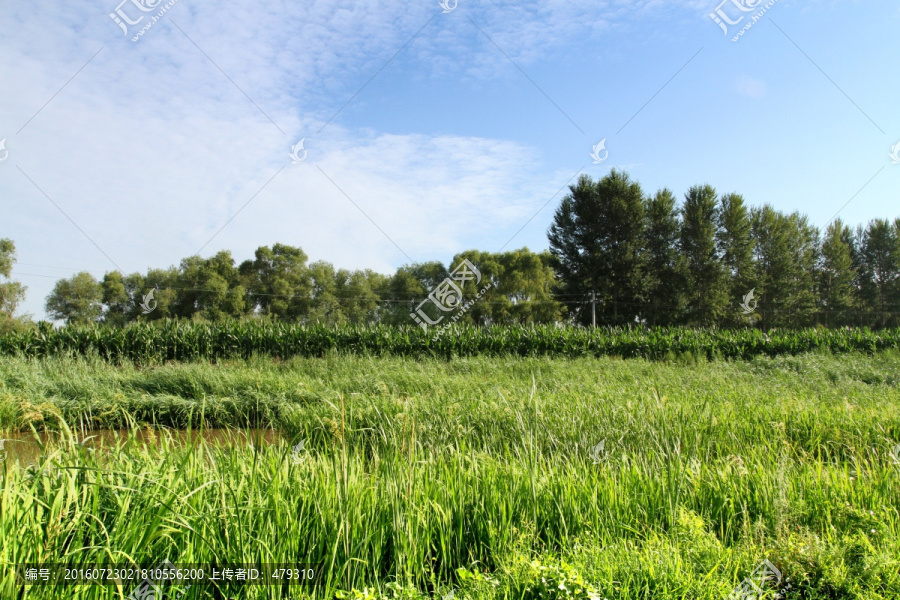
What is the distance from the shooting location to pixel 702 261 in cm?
A: 3706

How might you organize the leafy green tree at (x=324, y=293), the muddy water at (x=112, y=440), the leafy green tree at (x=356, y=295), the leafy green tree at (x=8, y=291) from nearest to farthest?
the muddy water at (x=112, y=440) < the leafy green tree at (x=8, y=291) < the leafy green tree at (x=324, y=293) < the leafy green tree at (x=356, y=295)

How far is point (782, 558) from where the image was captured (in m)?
2.59

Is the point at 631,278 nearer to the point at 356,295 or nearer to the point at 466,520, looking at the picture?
the point at 356,295

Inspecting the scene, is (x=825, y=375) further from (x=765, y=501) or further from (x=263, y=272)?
(x=263, y=272)

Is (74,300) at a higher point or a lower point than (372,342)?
higher

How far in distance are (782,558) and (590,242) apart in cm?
3662

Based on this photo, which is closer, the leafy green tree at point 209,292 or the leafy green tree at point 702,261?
the leafy green tree at point 702,261

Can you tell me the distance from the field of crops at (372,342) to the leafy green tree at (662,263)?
17.6 m

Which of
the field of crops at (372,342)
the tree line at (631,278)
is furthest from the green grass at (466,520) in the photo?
the tree line at (631,278)

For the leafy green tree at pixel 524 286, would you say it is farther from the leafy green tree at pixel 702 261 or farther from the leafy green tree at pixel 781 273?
the leafy green tree at pixel 781 273

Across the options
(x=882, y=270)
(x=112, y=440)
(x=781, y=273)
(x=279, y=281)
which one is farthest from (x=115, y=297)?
(x=882, y=270)

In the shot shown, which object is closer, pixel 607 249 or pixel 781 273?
pixel 607 249

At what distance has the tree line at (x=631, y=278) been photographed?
36.7 meters

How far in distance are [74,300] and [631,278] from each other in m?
39.7
